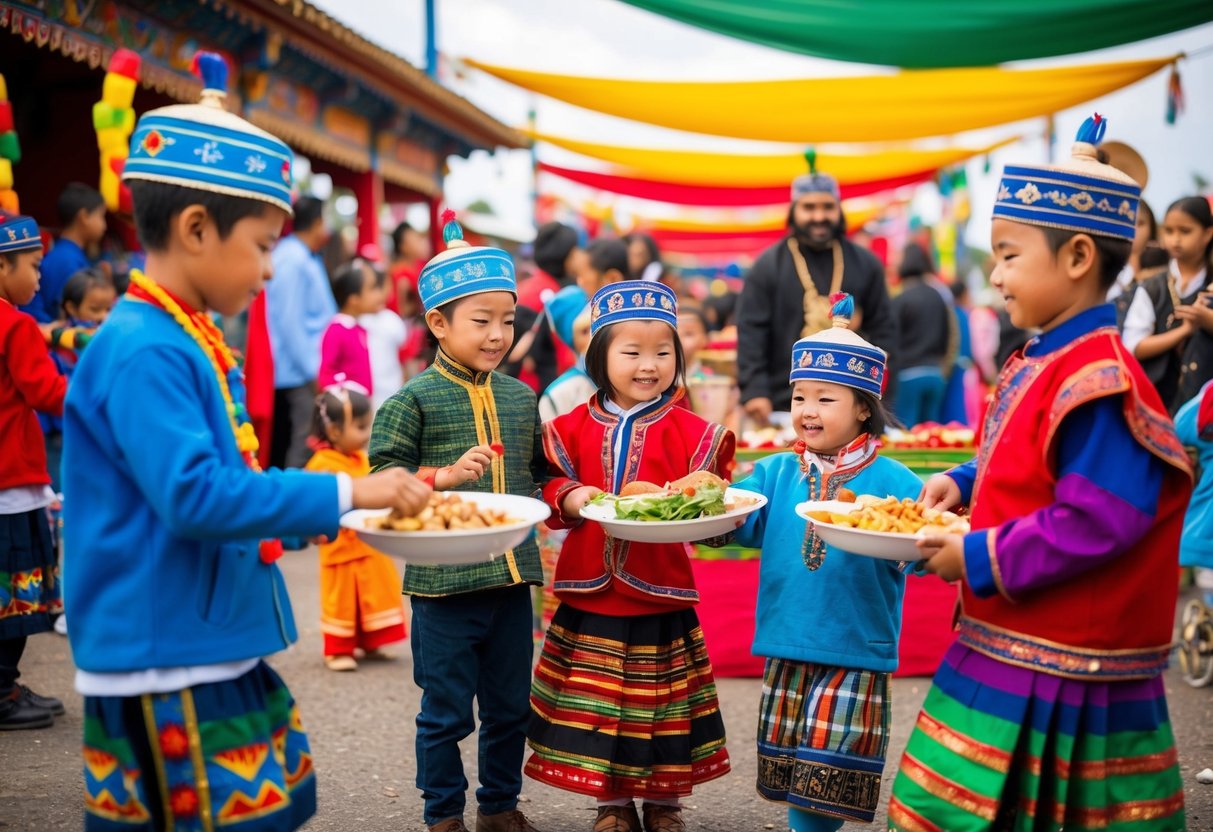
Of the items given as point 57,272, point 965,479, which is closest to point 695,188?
point 57,272

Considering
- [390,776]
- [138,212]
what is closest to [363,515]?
[138,212]

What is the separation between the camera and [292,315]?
25.9 feet

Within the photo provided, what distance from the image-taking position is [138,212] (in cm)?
223

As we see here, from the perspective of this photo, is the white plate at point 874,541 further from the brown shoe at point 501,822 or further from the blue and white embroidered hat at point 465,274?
the brown shoe at point 501,822

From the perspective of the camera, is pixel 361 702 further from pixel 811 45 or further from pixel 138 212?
pixel 811 45

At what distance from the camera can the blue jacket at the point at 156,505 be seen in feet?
6.77

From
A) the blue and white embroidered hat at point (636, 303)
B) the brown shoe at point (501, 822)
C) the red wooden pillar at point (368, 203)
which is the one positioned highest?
the red wooden pillar at point (368, 203)

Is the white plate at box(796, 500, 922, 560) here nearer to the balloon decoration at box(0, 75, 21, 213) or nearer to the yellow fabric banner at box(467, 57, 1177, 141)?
the balloon decoration at box(0, 75, 21, 213)

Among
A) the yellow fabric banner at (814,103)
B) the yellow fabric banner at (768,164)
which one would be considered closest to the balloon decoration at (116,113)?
the yellow fabric banner at (814,103)

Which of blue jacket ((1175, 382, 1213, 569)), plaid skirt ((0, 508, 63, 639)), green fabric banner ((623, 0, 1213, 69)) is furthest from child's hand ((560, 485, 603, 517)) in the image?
green fabric banner ((623, 0, 1213, 69))

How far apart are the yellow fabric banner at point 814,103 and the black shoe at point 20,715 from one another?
806 cm

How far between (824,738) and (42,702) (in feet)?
10.2

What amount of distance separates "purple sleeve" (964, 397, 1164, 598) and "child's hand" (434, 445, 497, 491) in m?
1.32

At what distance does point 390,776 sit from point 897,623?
6.20 feet
